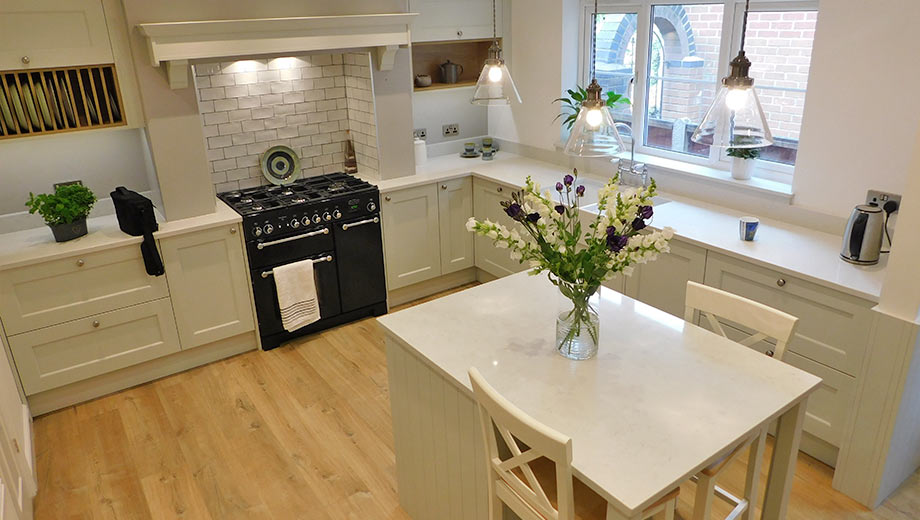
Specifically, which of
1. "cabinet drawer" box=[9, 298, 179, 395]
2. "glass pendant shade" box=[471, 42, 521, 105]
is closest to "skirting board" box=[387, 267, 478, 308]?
"cabinet drawer" box=[9, 298, 179, 395]

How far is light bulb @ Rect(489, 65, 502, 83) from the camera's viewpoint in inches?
113

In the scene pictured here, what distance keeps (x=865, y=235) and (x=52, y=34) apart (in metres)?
4.05

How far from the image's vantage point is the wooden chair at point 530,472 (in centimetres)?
171

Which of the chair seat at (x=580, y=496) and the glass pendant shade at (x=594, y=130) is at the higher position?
the glass pendant shade at (x=594, y=130)

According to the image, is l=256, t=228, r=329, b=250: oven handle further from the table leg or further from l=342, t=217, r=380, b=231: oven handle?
the table leg

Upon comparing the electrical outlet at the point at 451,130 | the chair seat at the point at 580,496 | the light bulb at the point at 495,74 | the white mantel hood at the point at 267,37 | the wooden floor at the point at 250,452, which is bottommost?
the wooden floor at the point at 250,452

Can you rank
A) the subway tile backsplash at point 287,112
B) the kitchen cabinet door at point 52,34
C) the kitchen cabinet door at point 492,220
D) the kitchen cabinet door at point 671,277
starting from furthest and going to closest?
the kitchen cabinet door at point 492,220
the subway tile backsplash at point 287,112
the kitchen cabinet door at point 671,277
the kitchen cabinet door at point 52,34

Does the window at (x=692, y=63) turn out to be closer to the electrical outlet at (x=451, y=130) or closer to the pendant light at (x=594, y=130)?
the electrical outlet at (x=451, y=130)

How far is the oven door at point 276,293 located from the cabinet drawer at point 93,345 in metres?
0.51

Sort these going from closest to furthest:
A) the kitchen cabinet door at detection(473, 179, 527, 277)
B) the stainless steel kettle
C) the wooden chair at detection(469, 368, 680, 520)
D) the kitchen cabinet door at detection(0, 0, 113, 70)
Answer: the wooden chair at detection(469, 368, 680, 520), the stainless steel kettle, the kitchen cabinet door at detection(0, 0, 113, 70), the kitchen cabinet door at detection(473, 179, 527, 277)

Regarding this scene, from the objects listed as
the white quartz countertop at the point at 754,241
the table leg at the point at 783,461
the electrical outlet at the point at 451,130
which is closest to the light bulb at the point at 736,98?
the table leg at the point at 783,461

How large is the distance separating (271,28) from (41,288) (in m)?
1.87

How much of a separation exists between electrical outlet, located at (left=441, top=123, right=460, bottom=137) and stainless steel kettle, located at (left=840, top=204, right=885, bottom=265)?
3090 millimetres

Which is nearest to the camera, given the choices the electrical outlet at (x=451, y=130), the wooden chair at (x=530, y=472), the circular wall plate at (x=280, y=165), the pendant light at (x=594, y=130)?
the wooden chair at (x=530, y=472)
